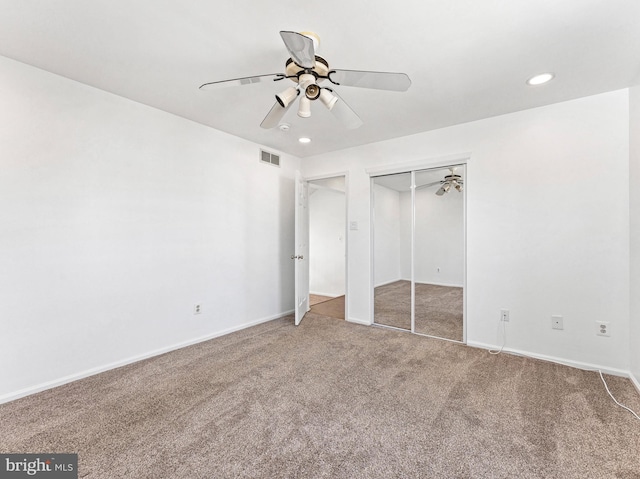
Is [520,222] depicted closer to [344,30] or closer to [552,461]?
[552,461]

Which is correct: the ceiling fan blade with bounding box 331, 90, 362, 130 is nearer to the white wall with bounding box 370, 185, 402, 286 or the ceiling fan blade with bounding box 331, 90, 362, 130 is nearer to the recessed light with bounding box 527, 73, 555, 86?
the recessed light with bounding box 527, 73, 555, 86

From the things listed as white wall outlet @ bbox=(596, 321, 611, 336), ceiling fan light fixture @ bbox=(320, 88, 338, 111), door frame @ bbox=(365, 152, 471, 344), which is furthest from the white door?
white wall outlet @ bbox=(596, 321, 611, 336)

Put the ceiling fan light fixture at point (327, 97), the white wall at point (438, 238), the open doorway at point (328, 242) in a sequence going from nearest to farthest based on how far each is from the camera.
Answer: the ceiling fan light fixture at point (327, 97) < the white wall at point (438, 238) < the open doorway at point (328, 242)

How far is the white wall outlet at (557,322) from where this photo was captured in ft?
8.57

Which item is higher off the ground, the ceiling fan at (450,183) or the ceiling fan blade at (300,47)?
the ceiling fan blade at (300,47)

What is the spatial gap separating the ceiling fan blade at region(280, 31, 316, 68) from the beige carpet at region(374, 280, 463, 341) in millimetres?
2823

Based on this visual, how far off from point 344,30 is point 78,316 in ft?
9.60

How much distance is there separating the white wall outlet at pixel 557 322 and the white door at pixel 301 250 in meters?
2.71

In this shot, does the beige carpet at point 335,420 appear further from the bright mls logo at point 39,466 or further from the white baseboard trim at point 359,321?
the white baseboard trim at point 359,321

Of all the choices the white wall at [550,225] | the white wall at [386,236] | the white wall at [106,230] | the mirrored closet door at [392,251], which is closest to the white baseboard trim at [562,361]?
the white wall at [550,225]

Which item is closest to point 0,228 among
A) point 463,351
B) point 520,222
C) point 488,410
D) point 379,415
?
point 379,415

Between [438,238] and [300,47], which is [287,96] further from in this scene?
[438,238]

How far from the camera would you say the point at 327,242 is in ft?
19.3

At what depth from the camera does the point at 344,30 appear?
167 cm
